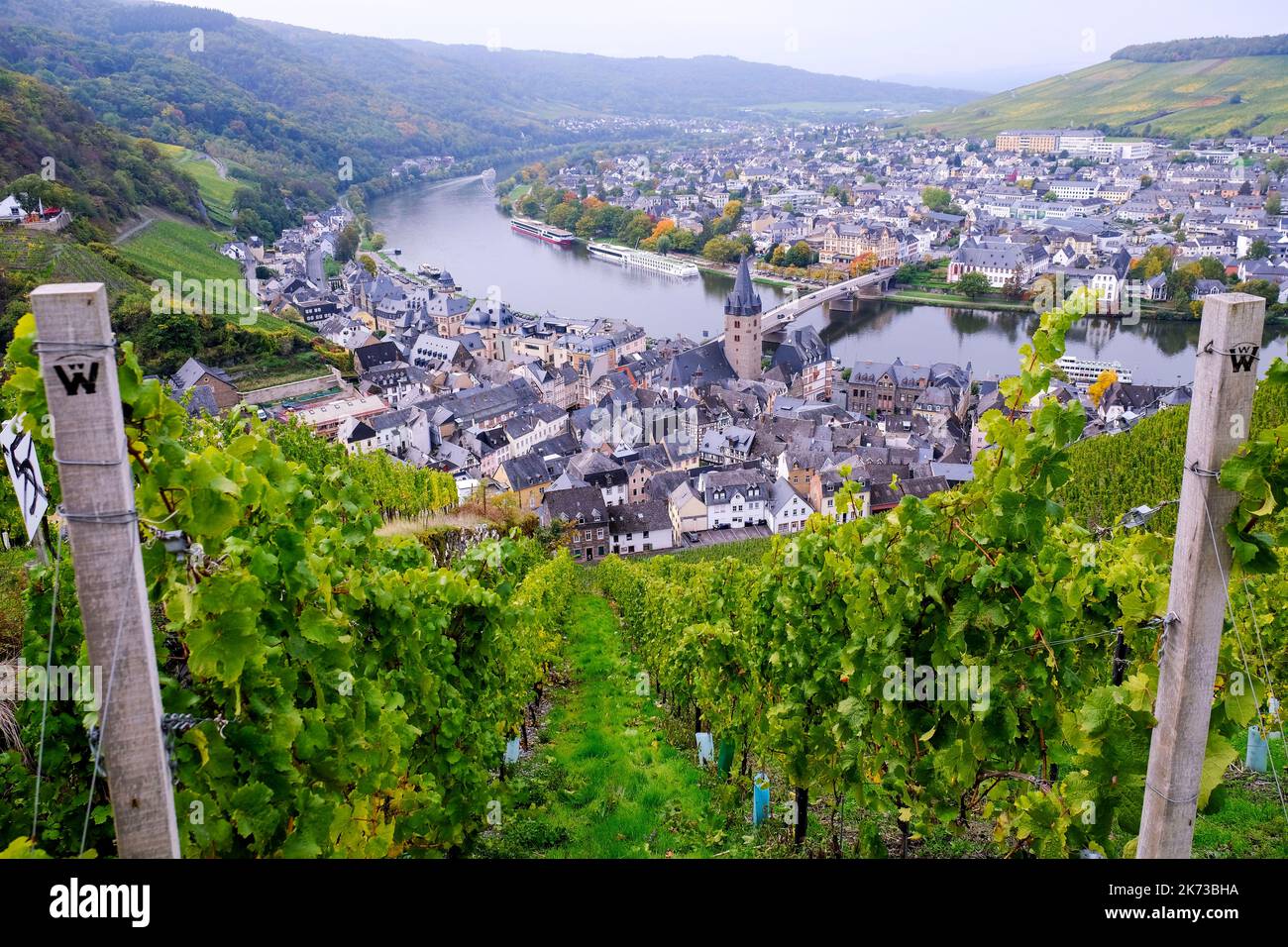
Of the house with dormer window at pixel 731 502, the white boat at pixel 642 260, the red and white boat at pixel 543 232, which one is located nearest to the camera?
the house with dormer window at pixel 731 502

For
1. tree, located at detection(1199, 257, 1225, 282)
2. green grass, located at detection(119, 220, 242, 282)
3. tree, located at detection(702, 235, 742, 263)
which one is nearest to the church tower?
green grass, located at detection(119, 220, 242, 282)

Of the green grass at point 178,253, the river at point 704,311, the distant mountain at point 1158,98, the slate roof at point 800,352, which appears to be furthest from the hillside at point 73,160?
the distant mountain at point 1158,98

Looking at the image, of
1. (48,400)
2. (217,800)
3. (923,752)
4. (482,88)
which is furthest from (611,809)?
(482,88)

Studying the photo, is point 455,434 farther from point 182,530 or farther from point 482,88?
point 482,88

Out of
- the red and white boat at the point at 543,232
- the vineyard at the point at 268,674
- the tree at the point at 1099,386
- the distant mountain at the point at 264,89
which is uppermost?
the distant mountain at the point at 264,89

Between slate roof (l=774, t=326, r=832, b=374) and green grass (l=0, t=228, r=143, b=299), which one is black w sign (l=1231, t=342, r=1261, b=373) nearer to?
green grass (l=0, t=228, r=143, b=299)

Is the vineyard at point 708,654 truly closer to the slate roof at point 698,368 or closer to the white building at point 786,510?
the white building at point 786,510

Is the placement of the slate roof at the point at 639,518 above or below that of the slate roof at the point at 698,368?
below
